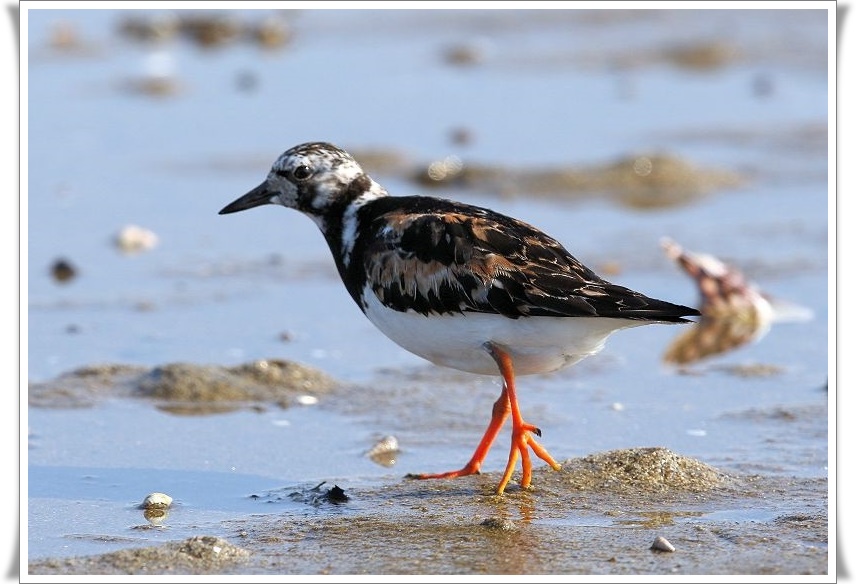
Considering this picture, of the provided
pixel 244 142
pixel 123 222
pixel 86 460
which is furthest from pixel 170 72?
pixel 86 460

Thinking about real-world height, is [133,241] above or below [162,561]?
above

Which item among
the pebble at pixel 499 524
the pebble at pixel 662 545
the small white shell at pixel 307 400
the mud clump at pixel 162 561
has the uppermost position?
the small white shell at pixel 307 400

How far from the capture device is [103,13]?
15125 millimetres

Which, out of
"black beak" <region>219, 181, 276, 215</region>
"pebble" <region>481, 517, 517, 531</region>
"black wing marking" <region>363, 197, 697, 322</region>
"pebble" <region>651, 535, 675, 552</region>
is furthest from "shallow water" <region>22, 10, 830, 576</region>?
"black beak" <region>219, 181, 276, 215</region>

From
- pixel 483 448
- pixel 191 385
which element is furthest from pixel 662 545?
pixel 191 385

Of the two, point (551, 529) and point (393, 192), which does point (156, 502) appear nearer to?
point (551, 529)

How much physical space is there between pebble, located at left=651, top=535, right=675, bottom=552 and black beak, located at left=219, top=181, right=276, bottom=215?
2.32 metres

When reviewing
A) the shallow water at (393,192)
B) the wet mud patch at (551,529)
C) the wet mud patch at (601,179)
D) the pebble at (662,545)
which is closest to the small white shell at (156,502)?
the shallow water at (393,192)

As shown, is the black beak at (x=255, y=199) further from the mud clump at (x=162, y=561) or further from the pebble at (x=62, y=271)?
the pebble at (x=62, y=271)

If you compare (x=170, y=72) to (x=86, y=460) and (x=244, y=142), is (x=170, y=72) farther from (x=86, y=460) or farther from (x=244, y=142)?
(x=86, y=460)

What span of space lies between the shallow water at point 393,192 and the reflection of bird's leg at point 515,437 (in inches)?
13.1

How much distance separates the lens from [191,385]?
629cm

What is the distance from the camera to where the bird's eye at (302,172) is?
19.0ft

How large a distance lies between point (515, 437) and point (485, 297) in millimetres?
572
